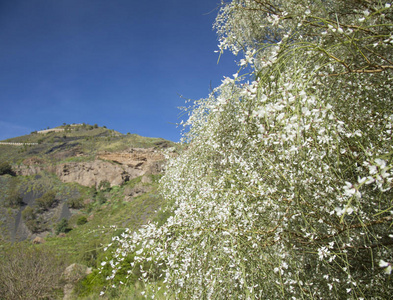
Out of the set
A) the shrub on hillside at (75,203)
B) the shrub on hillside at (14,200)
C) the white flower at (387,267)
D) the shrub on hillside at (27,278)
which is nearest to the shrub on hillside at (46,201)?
the shrub on hillside at (75,203)

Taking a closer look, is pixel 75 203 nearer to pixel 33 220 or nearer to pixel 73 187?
pixel 73 187

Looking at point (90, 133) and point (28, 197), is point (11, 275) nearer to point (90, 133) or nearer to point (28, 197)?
point (28, 197)

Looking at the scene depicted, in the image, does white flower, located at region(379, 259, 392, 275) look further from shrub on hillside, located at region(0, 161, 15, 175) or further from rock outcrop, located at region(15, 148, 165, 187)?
shrub on hillside, located at region(0, 161, 15, 175)

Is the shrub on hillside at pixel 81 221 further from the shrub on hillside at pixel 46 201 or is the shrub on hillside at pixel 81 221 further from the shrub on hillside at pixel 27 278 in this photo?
the shrub on hillside at pixel 27 278

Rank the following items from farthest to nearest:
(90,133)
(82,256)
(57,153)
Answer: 1. (90,133)
2. (57,153)
3. (82,256)

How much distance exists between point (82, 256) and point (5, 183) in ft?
159

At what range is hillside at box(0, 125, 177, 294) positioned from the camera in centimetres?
3834

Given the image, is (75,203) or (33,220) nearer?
(33,220)

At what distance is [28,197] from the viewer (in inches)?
2019

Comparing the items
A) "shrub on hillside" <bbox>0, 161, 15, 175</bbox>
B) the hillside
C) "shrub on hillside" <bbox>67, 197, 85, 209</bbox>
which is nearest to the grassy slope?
the hillside

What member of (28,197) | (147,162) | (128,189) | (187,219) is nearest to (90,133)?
(28,197)

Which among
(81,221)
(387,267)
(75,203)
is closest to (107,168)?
(75,203)

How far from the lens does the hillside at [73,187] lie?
126ft

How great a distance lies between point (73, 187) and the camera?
55000mm
